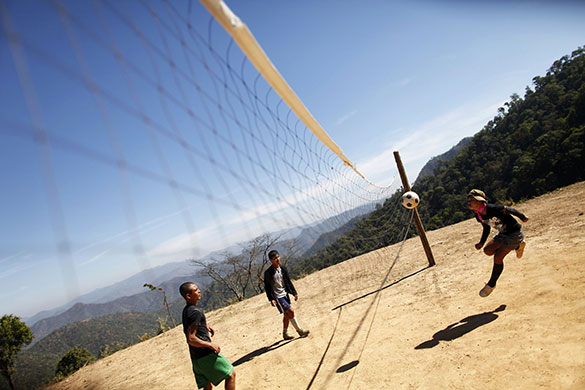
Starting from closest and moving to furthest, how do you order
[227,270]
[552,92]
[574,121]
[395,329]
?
[395,329] → [227,270] → [574,121] → [552,92]

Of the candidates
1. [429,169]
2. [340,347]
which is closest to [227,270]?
[340,347]

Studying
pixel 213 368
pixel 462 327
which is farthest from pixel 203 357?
pixel 462 327

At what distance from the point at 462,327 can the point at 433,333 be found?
0.36 meters

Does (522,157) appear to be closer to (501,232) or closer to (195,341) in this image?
(501,232)

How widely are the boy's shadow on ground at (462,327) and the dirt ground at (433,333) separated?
0.04 ft

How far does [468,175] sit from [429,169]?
10763 centimetres

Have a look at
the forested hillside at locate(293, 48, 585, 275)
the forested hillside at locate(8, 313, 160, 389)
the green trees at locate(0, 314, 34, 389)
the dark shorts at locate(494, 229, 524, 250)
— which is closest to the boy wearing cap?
the dark shorts at locate(494, 229, 524, 250)

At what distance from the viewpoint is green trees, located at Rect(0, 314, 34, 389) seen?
674 inches

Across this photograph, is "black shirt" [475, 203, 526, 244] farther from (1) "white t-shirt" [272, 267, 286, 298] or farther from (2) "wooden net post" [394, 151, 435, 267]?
(1) "white t-shirt" [272, 267, 286, 298]

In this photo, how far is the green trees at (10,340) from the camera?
1712 centimetres

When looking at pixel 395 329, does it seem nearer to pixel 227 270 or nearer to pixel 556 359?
pixel 556 359

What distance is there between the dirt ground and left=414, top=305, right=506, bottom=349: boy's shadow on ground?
1 cm

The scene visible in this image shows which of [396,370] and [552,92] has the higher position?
[552,92]

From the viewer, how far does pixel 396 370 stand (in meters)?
3.01
